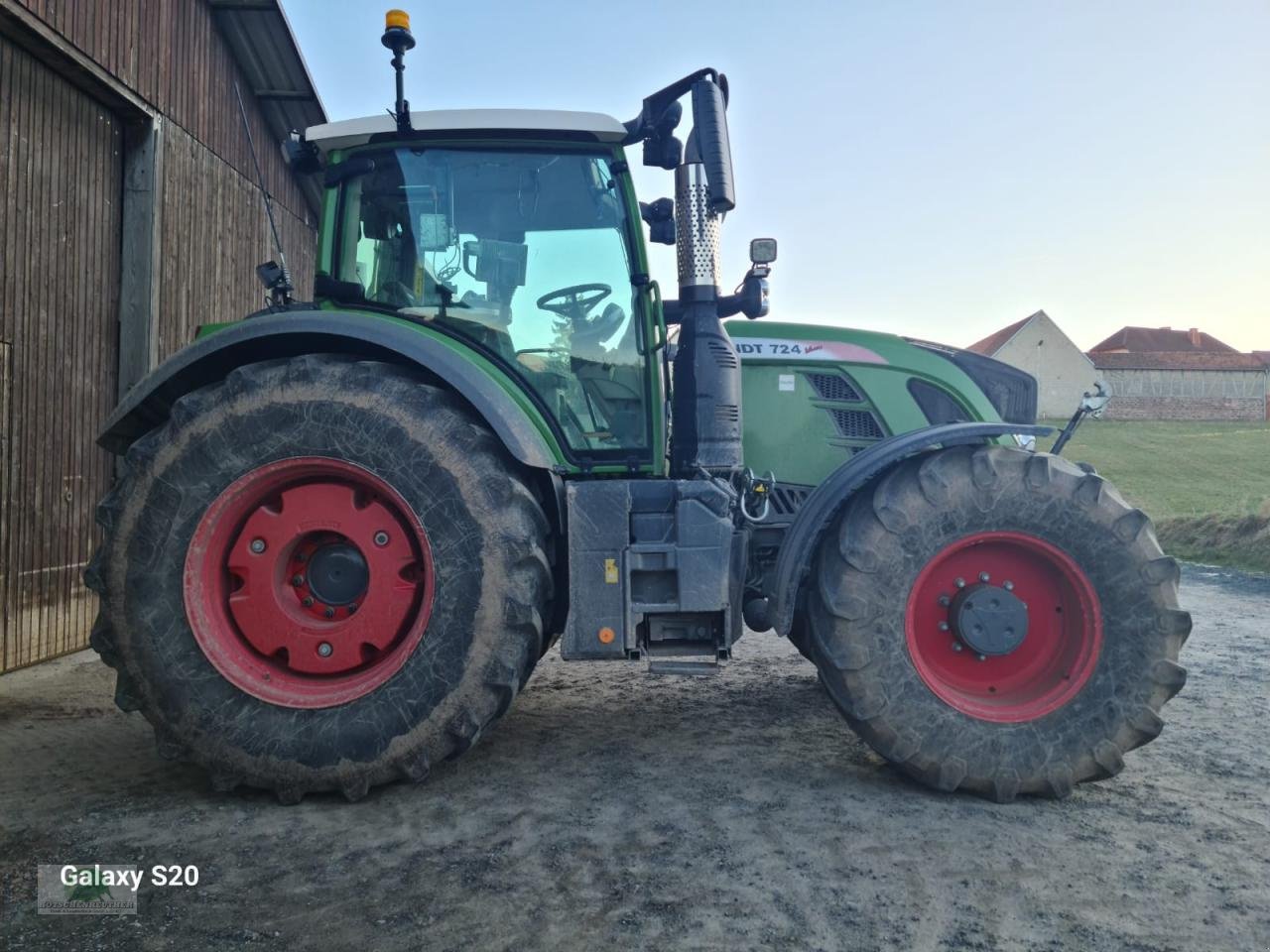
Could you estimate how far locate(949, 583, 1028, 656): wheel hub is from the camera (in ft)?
10.6

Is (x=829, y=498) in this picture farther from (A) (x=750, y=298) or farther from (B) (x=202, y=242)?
(B) (x=202, y=242)

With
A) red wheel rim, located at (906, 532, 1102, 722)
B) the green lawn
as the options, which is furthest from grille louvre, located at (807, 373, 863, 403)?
the green lawn

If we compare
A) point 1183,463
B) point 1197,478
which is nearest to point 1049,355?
point 1183,463

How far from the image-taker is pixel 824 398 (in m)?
4.08

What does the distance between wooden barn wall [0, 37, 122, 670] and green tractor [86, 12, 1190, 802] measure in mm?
2329

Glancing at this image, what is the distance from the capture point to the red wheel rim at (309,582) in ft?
10.2

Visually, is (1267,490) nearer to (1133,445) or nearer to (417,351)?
(1133,445)

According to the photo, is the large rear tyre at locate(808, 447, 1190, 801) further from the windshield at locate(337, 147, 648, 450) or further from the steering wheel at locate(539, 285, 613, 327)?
the steering wheel at locate(539, 285, 613, 327)

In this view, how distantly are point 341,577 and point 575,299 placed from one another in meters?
1.45

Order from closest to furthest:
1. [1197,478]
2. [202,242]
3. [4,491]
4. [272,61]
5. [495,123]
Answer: [495,123] < [4,491] < [202,242] < [272,61] < [1197,478]

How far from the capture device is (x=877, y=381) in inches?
160

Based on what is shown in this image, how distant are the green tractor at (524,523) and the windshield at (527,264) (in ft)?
0.04

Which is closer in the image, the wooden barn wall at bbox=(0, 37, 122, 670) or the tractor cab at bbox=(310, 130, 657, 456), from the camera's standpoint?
the tractor cab at bbox=(310, 130, 657, 456)

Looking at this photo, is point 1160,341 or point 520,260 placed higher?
point 1160,341
